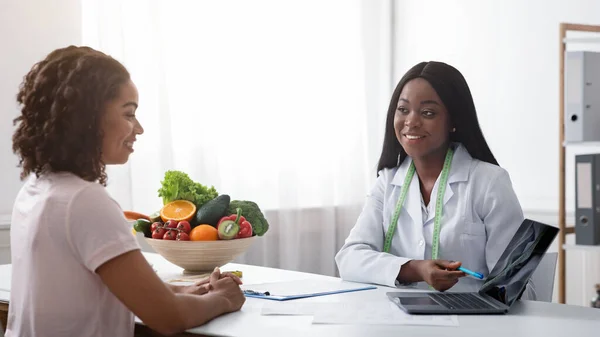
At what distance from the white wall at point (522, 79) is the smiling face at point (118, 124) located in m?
2.61

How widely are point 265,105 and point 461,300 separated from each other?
231cm

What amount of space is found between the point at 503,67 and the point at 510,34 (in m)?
0.17

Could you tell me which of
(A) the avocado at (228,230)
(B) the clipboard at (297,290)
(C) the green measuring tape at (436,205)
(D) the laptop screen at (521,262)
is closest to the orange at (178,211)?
(A) the avocado at (228,230)

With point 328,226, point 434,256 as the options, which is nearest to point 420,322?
point 434,256

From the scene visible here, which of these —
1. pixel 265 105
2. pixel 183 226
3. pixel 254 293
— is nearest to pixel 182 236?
pixel 183 226

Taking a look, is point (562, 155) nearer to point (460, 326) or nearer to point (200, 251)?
point (200, 251)

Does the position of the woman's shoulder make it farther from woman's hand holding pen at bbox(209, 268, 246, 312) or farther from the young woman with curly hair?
woman's hand holding pen at bbox(209, 268, 246, 312)

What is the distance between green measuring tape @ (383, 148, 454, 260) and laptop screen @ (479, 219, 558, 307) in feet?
1.30

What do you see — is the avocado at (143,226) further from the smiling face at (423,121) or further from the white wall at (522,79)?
the white wall at (522,79)

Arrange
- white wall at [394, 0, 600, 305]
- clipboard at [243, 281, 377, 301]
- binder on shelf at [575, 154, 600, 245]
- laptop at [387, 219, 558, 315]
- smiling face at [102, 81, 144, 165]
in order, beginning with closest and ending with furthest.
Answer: smiling face at [102, 81, 144, 165] < laptop at [387, 219, 558, 315] < clipboard at [243, 281, 377, 301] < binder on shelf at [575, 154, 600, 245] < white wall at [394, 0, 600, 305]

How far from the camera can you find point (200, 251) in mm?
2240

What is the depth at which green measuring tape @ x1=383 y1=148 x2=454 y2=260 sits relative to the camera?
2309 millimetres

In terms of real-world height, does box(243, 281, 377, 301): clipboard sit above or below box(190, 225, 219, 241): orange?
below

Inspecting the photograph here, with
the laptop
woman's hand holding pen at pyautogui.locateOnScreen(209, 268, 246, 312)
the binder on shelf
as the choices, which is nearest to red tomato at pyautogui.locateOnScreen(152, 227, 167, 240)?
woman's hand holding pen at pyautogui.locateOnScreen(209, 268, 246, 312)
